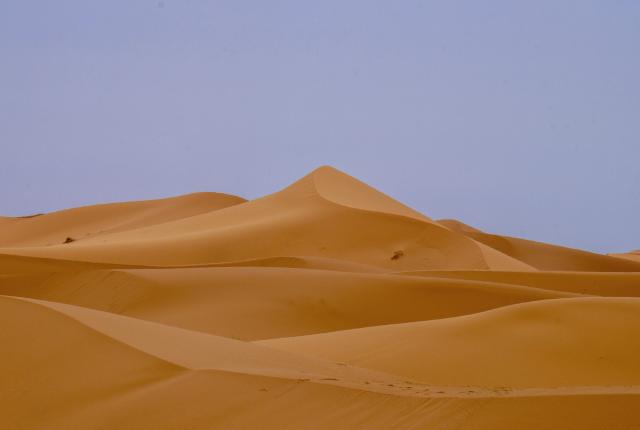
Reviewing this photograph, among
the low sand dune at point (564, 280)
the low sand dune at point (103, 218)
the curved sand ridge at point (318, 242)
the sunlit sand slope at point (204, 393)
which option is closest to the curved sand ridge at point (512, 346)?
the sunlit sand slope at point (204, 393)

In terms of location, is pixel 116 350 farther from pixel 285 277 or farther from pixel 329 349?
pixel 285 277

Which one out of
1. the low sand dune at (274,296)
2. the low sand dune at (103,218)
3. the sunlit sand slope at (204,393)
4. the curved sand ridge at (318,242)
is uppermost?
the low sand dune at (103,218)

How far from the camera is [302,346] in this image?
319 inches

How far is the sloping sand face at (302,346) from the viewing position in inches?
162

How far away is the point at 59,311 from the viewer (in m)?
6.01

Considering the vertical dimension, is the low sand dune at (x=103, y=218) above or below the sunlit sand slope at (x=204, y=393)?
above

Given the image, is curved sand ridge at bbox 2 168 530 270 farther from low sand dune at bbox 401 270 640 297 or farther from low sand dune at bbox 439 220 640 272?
low sand dune at bbox 439 220 640 272

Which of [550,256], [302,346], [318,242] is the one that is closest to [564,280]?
[318,242]

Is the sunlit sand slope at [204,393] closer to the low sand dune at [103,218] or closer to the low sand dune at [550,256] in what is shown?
the low sand dune at [550,256]

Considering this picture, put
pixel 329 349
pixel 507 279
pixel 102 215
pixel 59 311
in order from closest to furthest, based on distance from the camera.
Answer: pixel 59 311 → pixel 329 349 → pixel 507 279 → pixel 102 215

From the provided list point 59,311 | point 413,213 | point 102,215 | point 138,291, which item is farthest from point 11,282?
point 102,215

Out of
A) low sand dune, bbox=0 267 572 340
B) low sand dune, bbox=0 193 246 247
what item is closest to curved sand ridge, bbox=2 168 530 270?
low sand dune, bbox=0 267 572 340

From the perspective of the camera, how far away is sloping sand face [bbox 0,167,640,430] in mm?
4125

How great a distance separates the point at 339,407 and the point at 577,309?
4738 millimetres
